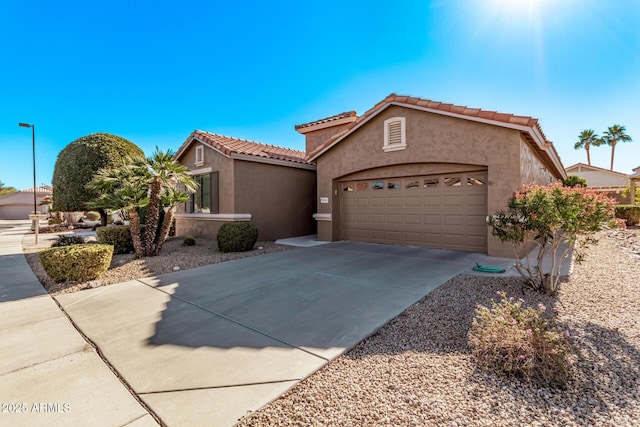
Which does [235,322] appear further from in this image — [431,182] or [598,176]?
[598,176]

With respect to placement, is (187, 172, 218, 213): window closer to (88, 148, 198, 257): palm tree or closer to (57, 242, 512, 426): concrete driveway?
(88, 148, 198, 257): palm tree

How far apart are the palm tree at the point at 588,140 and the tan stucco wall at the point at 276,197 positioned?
2061 inches

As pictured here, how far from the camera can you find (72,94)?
52.4 feet

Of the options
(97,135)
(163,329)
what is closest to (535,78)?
(163,329)

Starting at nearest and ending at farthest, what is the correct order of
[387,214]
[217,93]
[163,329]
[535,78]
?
[163,329]
[535,78]
[387,214]
[217,93]

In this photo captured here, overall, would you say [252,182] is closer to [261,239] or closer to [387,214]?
[261,239]

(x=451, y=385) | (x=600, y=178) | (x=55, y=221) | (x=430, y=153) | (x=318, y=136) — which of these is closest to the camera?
(x=451, y=385)

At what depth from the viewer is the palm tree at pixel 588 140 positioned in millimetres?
44219

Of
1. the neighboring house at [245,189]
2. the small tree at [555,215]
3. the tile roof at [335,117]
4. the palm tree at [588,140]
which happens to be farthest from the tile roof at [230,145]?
the palm tree at [588,140]

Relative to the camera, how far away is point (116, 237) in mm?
9609

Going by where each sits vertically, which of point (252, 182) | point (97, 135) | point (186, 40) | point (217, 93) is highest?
point (186, 40)

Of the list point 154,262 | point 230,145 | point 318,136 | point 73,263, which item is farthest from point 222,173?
point 318,136

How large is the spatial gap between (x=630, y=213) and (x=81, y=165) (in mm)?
30623

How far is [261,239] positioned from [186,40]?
8.88 meters
